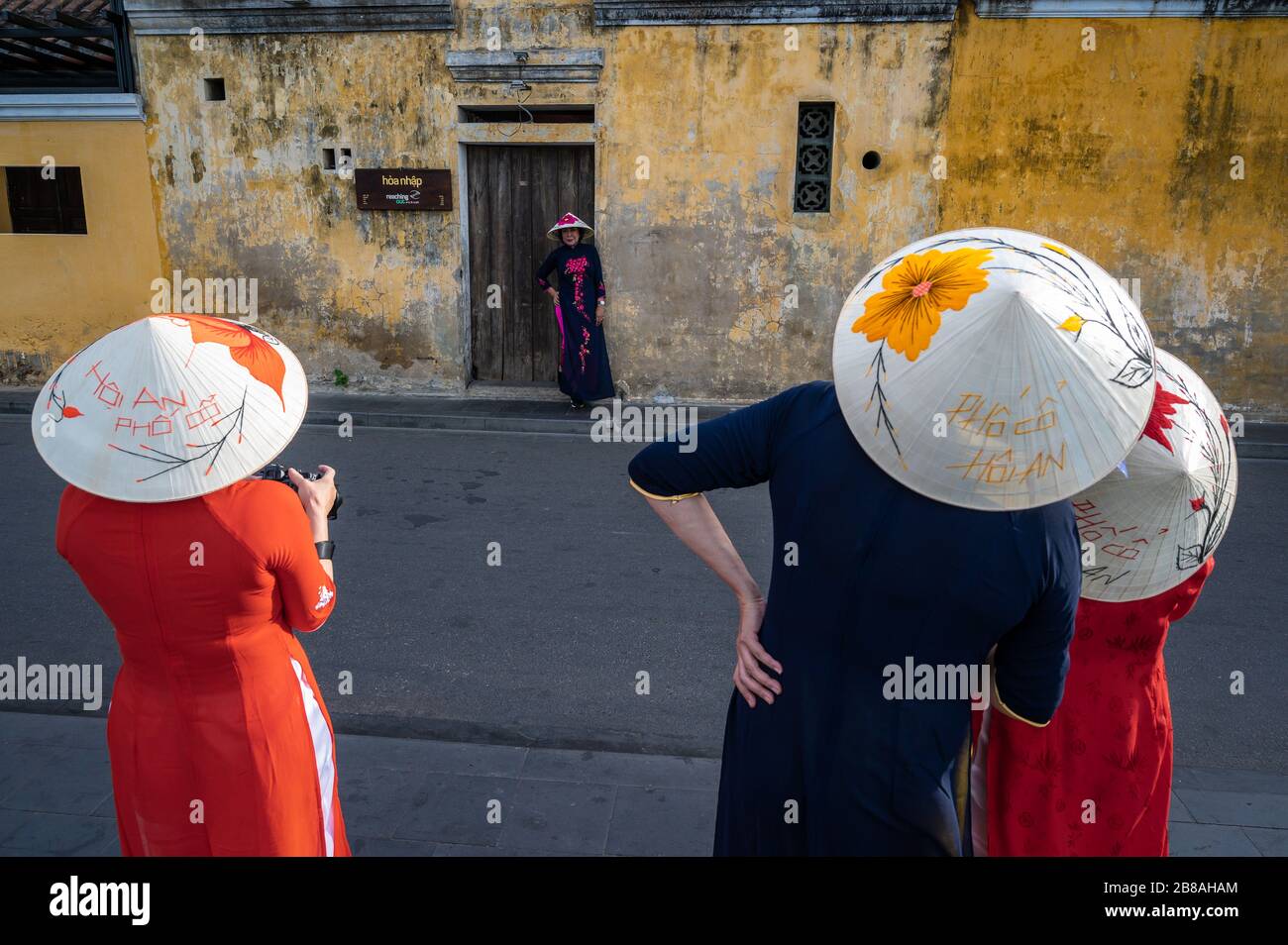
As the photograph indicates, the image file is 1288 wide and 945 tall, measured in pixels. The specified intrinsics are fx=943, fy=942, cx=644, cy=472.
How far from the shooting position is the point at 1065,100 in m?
9.38

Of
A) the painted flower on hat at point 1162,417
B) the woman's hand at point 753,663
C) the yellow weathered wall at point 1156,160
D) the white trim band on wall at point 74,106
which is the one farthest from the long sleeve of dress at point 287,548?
the white trim band on wall at point 74,106

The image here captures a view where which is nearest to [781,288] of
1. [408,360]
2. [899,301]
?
[408,360]

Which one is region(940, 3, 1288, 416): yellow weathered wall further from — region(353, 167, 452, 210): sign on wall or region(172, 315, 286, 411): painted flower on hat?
region(172, 315, 286, 411): painted flower on hat

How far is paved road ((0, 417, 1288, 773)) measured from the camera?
407cm

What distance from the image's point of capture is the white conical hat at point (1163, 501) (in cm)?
202

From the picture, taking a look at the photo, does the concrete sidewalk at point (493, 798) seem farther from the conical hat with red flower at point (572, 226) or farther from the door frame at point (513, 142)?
the door frame at point (513, 142)

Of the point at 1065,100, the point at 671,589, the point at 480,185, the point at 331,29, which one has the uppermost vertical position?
the point at 331,29

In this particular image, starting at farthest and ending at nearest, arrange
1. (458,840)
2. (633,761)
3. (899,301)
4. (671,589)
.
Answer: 1. (671,589)
2. (633,761)
3. (458,840)
4. (899,301)

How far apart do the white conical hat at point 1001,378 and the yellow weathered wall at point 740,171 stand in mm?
8778

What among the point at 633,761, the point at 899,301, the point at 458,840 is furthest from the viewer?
the point at 633,761

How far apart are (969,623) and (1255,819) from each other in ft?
8.57

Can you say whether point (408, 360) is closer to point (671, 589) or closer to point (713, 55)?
point (713, 55)

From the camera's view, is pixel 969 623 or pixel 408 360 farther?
pixel 408 360

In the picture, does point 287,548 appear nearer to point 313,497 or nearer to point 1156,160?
point 313,497
